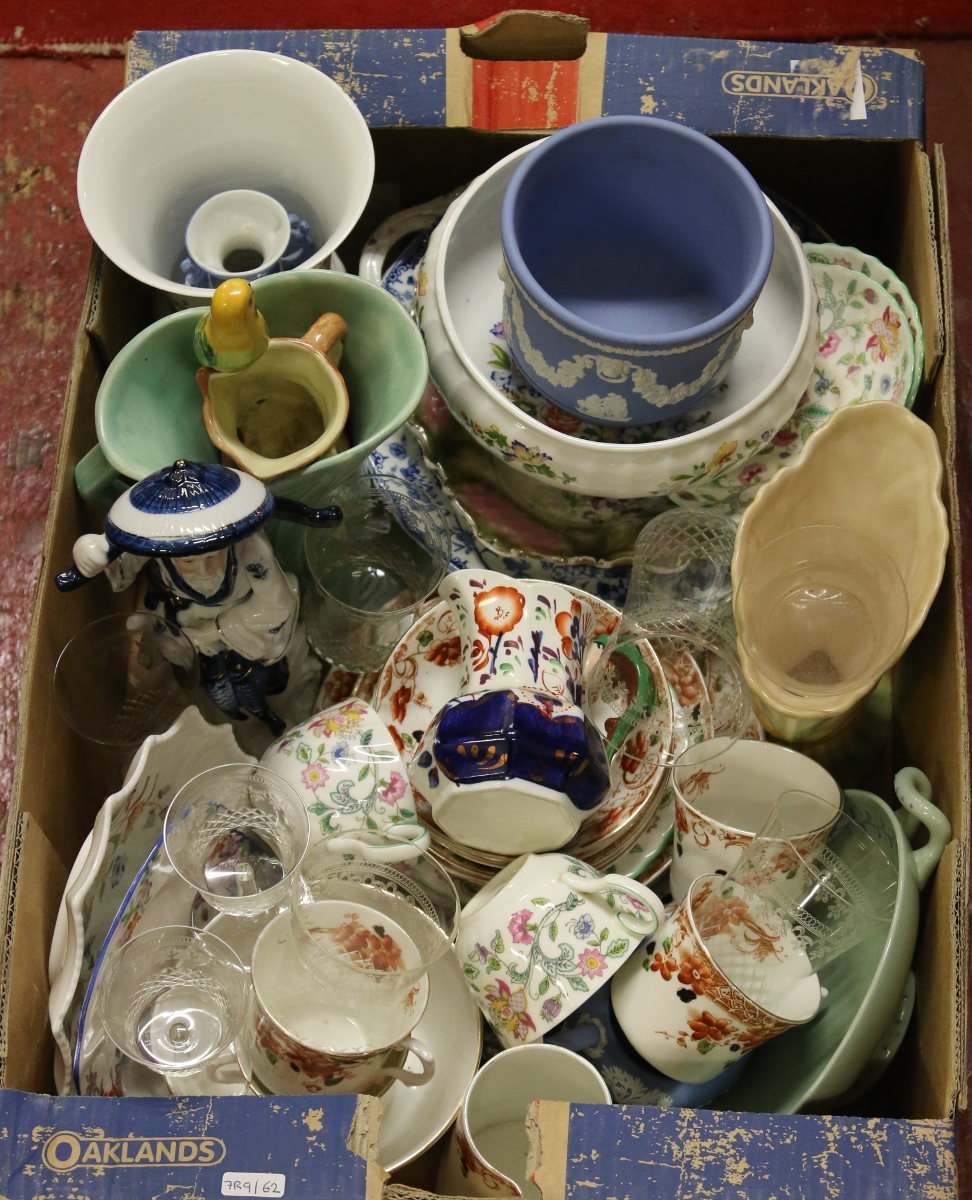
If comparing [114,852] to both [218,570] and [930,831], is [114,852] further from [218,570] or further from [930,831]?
[930,831]

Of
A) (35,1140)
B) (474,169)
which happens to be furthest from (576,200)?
(35,1140)

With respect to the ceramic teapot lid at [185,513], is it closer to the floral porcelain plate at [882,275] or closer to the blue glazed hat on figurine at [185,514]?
the blue glazed hat on figurine at [185,514]

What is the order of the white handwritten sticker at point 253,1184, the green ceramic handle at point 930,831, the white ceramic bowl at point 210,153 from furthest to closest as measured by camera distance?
the white ceramic bowl at point 210,153 < the green ceramic handle at point 930,831 < the white handwritten sticker at point 253,1184

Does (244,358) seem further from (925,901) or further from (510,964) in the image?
(925,901)

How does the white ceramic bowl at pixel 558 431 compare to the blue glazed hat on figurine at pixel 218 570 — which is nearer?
the blue glazed hat on figurine at pixel 218 570

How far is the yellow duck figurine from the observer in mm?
622

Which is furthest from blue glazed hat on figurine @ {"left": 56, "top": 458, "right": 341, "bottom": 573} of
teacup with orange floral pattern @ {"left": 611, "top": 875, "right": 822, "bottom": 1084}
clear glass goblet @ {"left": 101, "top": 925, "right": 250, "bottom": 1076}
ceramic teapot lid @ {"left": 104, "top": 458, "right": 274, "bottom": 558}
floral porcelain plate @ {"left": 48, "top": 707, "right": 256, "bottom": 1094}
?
teacup with orange floral pattern @ {"left": 611, "top": 875, "right": 822, "bottom": 1084}

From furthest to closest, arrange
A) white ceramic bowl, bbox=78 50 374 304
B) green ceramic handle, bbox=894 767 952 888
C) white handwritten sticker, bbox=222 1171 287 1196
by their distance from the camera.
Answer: white ceramic bowl, bbox=78 50 374 304
green ceramic handle, bbox=894 767 952 888
white handwritten sticker, bbox=222 1171 287 1196

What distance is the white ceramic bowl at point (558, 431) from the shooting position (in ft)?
2.29

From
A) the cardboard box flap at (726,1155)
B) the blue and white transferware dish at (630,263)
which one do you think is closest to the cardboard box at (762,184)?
the cardboard box flap at (726,1155)

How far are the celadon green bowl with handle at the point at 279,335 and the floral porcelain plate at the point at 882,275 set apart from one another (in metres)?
0.32

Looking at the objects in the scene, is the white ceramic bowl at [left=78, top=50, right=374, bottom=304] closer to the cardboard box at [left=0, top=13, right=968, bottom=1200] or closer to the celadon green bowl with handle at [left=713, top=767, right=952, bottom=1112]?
the cardboard box at [left=0, top=13, right=968, bottom=1200]

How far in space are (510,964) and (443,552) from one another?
0.29 meters

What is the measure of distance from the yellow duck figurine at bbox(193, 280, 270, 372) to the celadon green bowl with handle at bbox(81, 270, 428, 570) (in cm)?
6
